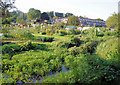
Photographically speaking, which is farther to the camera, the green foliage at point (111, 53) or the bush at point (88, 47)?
the bush at point (88, 47)

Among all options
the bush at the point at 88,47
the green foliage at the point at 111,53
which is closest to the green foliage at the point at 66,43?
the bush at the point at 88,47

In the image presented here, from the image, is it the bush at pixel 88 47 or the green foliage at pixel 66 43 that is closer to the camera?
→ the bush at pixel 88 47

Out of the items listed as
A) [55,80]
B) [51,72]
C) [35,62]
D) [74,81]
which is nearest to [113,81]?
[74,81]

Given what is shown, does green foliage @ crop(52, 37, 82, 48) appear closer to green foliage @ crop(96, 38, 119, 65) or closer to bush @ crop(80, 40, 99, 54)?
bush @ crop(80, 40, 99, 54)

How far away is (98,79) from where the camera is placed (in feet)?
11.8

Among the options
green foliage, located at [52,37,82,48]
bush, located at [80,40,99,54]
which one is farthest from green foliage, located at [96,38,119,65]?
green foliage, located at [52,37,82,48]

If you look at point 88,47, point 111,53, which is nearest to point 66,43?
point 88,47

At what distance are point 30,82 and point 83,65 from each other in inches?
67.6

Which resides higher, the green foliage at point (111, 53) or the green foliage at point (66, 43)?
the green foliage at point (66, 43)

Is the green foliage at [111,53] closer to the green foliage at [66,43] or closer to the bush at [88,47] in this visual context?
the bush at [88,47]

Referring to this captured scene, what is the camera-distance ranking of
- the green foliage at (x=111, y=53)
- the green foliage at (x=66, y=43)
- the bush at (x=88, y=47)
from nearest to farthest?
the green foliage at (x=111, y=53) < the bush at (x=88, y=47) < the green foliage at (x=66, y=43)

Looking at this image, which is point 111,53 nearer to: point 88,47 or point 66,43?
point 88,47

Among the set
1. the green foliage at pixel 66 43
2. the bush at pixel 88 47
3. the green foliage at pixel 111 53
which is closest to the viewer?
the green foliage at pixel 111 53

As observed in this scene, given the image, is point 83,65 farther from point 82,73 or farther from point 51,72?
point 51,72
